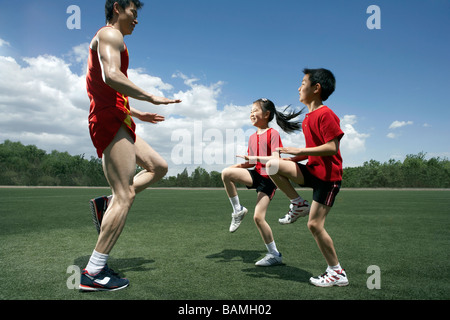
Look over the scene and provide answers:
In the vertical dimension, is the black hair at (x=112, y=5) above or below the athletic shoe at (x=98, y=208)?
above

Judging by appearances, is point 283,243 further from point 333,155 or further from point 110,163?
point 110,163

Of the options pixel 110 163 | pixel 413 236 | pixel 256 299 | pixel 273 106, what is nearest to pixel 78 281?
pixel 110 163

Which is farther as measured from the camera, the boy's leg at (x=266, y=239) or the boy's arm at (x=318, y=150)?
the boy's leg at (x=266, y=239)

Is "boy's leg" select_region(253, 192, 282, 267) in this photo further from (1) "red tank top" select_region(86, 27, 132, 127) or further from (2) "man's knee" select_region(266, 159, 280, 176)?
(1) "red tank top" select_region(86, 27, 132, 127)

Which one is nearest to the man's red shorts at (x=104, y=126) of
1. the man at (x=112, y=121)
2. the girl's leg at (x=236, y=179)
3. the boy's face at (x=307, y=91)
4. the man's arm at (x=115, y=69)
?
the man at (x=112, y=121)

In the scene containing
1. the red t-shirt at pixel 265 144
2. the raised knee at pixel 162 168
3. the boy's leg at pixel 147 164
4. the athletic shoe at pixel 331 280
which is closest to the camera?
the athletic shoe at pixel 331 280

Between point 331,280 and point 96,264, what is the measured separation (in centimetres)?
217

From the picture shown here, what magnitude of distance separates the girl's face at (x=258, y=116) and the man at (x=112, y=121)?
165 cm

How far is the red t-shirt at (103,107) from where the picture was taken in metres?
2.94

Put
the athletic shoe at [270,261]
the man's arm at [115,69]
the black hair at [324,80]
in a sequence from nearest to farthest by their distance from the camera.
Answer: the man's arm at [115,69] → the black hair at [324,80] → the athletic shoe at [270,261]

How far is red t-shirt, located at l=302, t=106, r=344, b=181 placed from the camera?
2998mm

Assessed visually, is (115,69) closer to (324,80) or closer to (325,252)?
(324,80)

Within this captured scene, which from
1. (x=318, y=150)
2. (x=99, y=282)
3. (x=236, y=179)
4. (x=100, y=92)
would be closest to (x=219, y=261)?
(x=236, y=179)

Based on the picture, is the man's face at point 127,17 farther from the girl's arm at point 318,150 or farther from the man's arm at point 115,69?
the girl's arm at point 318,150
